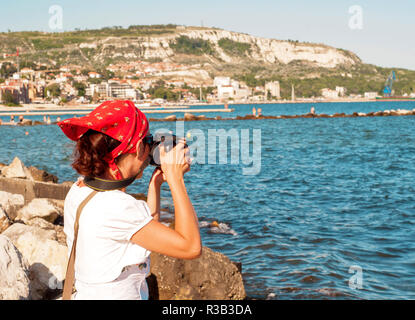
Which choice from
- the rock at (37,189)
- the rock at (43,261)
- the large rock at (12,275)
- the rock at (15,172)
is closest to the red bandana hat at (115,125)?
the large rock at (12,275)

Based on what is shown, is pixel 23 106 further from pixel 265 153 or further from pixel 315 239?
pixel 315 239

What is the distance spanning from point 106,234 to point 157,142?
429mm

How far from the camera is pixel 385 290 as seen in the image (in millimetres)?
6668

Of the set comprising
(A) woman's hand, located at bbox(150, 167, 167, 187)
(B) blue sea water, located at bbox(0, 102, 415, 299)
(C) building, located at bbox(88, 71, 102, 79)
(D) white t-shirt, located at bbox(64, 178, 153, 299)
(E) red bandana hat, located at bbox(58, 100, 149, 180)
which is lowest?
(B) blue sea water, located at bbox(0, 102, 415, 299)

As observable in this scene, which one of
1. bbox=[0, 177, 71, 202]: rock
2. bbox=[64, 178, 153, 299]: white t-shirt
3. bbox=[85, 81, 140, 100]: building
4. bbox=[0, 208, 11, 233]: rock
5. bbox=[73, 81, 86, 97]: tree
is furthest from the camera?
bbox=[85, 81, 140, 100]: building

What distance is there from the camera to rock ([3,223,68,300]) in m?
5.46

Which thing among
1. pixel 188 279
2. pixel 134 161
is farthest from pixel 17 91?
pixel 134 161

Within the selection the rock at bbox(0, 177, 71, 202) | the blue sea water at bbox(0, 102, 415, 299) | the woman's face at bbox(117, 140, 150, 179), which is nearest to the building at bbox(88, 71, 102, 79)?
the blue sea water at bbox(0, 102, 415, 299)

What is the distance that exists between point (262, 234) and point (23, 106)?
428 ft

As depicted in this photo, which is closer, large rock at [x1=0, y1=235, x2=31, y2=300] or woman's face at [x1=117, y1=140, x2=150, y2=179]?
woman's face at [x1=117, y1=140, x2=150, y2=179]

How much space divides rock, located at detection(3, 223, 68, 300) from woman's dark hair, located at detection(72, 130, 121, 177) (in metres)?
3.86

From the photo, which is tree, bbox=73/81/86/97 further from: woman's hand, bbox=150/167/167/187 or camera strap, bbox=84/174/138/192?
camera strap, bbox=84/174/138/192

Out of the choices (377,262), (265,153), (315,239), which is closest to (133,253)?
(377,262)
